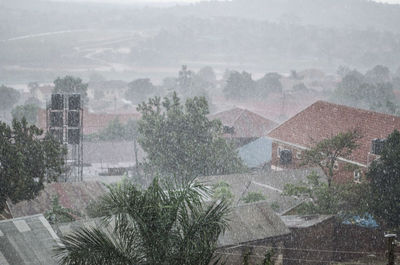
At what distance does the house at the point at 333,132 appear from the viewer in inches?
884

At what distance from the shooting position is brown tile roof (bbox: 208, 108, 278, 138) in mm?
38969

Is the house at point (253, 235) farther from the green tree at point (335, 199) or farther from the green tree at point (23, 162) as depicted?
the green tree at point (23, 162)

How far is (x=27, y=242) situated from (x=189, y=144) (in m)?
16.6

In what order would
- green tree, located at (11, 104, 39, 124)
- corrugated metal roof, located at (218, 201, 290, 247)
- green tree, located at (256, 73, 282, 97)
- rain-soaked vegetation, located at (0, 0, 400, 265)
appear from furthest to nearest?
1. green tree, located at (256, 73, 282, 97)
2. green tree, located at (11, 104, 39, 124)
3. corrugated metal roof, located at (218, 201, 290, 247)
4. rain-soaked vegetation, located at (0, 0, 400, 265)

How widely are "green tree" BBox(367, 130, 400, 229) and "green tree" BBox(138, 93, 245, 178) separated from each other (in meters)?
10.4

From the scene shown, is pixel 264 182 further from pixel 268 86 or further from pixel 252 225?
pixel 268 86

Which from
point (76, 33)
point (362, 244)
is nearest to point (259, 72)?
point (76, 33)

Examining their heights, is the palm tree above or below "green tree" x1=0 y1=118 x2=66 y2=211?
above

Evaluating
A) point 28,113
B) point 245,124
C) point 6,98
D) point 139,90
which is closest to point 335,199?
point 245,124

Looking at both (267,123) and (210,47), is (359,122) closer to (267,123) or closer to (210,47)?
(267,123)

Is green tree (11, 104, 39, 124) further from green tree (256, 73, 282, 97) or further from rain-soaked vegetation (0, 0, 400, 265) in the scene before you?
green tree (256, 73, 282, 97)

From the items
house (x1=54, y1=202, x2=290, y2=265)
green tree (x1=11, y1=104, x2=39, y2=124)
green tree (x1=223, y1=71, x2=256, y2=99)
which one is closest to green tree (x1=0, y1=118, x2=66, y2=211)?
house (x1=54, y1=202, x2=290, y2=265)

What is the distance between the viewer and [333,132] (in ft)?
81.1

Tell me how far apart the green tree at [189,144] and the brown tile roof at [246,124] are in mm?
10912
